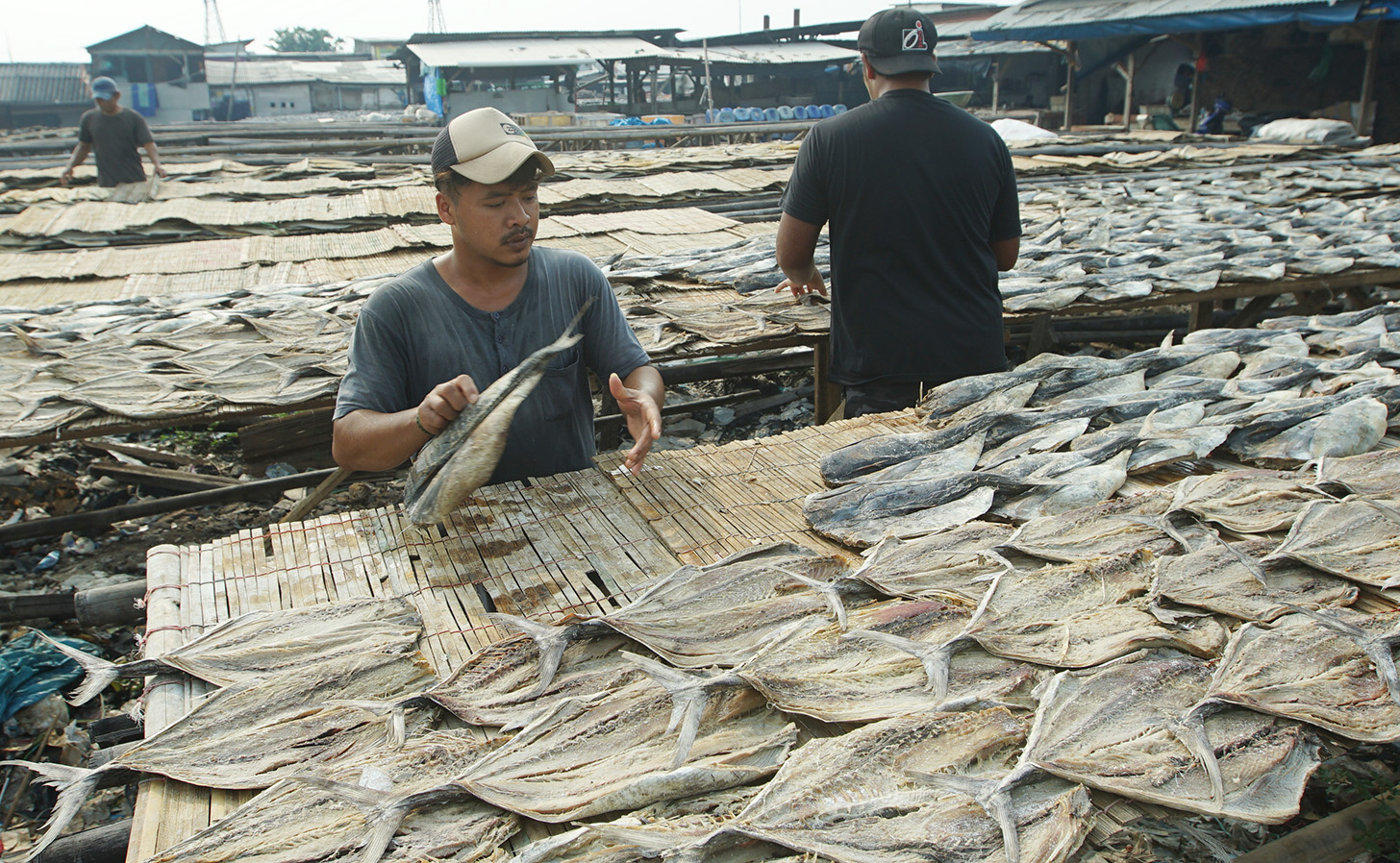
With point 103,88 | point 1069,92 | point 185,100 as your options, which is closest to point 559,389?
point 103,88

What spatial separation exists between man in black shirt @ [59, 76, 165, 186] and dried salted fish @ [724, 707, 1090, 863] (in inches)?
427

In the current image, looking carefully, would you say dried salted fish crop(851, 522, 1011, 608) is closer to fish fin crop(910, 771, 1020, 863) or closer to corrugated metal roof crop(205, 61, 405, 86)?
fish fin crop(910, 771, 1020, 863)

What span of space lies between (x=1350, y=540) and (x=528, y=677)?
2.00 m

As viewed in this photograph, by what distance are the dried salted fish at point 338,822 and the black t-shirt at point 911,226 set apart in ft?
8.95

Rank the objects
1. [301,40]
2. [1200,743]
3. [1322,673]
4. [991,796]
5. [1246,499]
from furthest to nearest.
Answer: [301,40] → [1246,499] → [1322,673] → [1200,743] → [991,796]

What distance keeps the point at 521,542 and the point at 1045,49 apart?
25.6 meters

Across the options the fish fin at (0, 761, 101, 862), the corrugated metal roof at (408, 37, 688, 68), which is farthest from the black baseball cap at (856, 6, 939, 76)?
the corrugated metal roof at (408, 37, 688, 68)

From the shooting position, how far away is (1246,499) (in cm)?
248

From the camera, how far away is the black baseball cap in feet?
11.7

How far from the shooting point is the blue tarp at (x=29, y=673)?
3.64 meters

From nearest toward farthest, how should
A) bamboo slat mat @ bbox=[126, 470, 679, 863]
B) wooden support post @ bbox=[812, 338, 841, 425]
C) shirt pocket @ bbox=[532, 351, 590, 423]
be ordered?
1. bamboo slat mat @ bbox=[126, 470, 679, 863]
2. shirt pocket @ bbox=[532, 351, 590, 423]
3. wooden support post @ bbox=[812, 338, 841, 425]

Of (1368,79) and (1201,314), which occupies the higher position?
(1368,79)

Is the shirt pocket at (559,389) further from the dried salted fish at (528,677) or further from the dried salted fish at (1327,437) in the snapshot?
the dried salted fish at (1327,437)

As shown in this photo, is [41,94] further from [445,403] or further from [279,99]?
[445,403]
